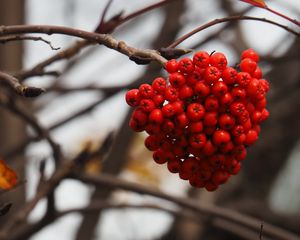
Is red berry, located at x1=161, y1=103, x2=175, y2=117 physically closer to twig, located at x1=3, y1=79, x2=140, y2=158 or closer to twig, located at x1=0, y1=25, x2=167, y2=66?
twig, located at x1=0, y1=25, x2=167, y2=66

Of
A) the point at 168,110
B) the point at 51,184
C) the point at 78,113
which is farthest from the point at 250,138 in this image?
the point at 78,113

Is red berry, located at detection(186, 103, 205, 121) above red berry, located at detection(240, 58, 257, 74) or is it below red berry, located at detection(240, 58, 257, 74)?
below

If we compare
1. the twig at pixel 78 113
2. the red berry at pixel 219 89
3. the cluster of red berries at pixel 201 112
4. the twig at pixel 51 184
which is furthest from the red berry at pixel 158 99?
the twig at pixel 78 113

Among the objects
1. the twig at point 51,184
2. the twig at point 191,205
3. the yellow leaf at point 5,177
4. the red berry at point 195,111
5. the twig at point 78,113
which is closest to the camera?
Answer: the red berry at point 195,111

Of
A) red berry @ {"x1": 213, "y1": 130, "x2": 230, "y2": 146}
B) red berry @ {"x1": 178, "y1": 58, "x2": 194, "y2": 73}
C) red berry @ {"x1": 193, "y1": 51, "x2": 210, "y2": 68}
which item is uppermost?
red berry @ {"x1": 193, "y1": 51, "x2": 210, "y2": 68}

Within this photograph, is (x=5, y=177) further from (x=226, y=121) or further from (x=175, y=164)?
(x=226, y=121)

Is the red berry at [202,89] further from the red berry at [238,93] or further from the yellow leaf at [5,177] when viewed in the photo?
the yellow leaf at [5,177]

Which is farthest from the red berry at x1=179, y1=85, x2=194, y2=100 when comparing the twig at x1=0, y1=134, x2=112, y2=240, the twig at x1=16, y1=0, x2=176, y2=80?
the twig at x1=0, y1=134, x2=112, y2=240

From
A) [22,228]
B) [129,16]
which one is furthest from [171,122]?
[22,228]
